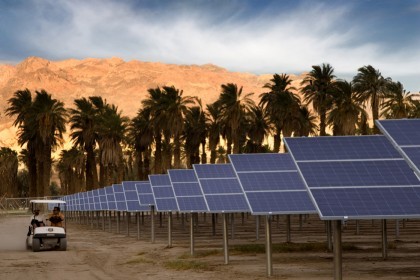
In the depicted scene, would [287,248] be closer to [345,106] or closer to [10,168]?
[345,106]

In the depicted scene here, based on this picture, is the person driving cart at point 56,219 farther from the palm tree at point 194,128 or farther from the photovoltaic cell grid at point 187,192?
the palm tree at point 194,128

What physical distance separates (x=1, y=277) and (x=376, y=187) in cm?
1414

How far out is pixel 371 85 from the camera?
255ft

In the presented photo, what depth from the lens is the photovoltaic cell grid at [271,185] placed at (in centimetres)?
2434

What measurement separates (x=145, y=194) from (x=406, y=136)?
28784 millimetres

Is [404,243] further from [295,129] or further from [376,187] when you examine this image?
[295,129]


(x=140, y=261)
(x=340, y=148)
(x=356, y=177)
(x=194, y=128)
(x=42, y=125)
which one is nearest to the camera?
(x=356, y=177)

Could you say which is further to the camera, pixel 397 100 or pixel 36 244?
pixel 397 100

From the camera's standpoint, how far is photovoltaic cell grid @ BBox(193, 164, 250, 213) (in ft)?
98.4

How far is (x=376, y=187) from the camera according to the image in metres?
19.2

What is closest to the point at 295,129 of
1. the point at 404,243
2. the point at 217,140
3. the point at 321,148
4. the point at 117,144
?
the point at 217,140

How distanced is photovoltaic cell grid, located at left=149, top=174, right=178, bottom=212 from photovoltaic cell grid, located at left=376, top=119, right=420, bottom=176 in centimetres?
1879

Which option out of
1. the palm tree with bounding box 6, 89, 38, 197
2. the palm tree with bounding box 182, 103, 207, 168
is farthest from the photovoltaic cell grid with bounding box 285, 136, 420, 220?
the palm tree with bounding box 6, 89, 38, 197

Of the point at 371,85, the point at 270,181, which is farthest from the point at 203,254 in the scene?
the point at 371,85
